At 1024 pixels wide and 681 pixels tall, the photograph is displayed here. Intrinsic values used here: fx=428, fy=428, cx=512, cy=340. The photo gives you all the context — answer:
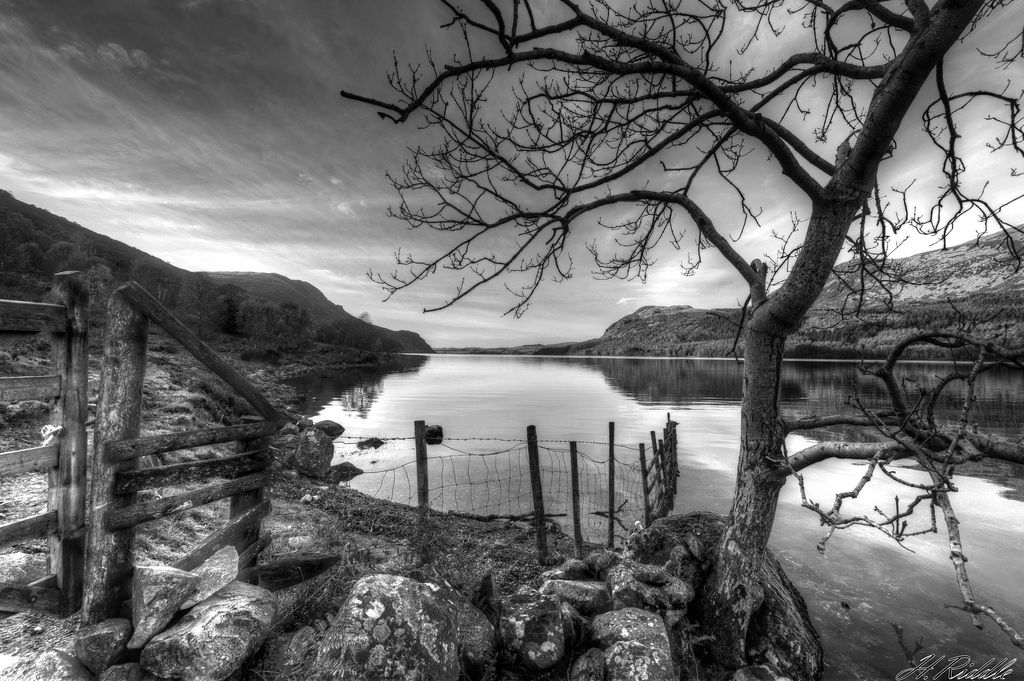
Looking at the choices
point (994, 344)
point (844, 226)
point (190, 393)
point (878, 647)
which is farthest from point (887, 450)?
point (190, 393)

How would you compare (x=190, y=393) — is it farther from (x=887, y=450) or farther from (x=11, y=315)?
(x=887, y=450)

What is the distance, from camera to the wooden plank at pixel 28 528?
3.29 m

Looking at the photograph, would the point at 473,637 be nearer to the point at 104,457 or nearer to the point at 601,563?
the point at 601,563

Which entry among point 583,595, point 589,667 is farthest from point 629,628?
point 583,595

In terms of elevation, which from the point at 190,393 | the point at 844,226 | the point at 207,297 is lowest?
the point at 190,393

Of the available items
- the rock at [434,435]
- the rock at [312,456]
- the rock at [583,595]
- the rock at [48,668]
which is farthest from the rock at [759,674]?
the rock at [434,435]

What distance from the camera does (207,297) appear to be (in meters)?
83.5

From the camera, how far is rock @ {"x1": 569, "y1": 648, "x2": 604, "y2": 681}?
400 centimetres

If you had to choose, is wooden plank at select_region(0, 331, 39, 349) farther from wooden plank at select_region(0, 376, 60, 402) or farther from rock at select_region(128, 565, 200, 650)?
rock at select_region(128, 565, 200, 650)

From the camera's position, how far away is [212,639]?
11.2 ft

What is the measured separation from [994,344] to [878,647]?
18.4 feet

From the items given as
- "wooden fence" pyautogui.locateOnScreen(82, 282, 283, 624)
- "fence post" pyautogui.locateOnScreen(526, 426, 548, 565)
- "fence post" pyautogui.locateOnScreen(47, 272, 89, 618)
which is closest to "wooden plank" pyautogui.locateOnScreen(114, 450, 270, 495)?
"wooden fence" pyautogui.locateOnScreen(82, 282, 283, 624)

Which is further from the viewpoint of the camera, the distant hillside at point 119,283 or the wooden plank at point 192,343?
the distant hillside at point 119,283

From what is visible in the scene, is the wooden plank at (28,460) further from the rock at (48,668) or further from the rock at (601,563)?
the rock at (601,563)
